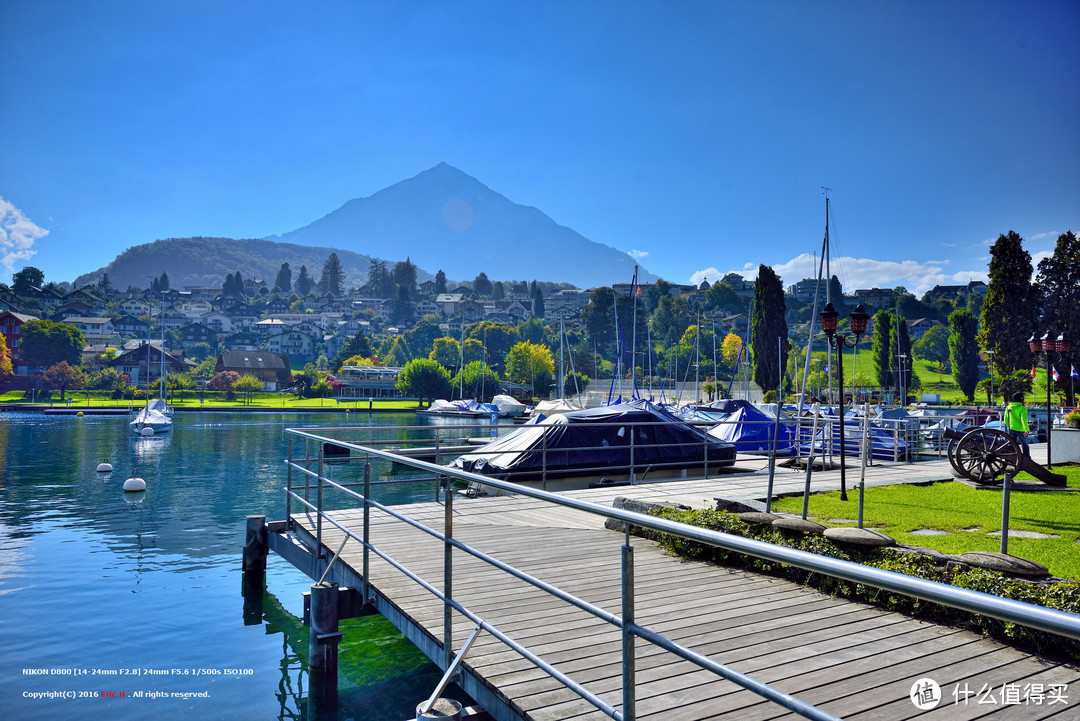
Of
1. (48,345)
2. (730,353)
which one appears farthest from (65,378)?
(730,353)

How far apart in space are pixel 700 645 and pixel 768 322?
80.4 metres

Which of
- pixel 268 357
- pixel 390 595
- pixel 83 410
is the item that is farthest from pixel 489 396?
pixel 390 595

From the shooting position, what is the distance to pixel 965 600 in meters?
1.60

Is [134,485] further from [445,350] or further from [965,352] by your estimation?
[445,350]

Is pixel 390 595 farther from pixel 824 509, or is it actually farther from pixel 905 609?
pixel 824 509

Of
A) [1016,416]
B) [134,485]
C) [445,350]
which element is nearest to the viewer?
[1016,416]

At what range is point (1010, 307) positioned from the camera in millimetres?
54438

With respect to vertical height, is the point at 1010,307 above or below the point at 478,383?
above

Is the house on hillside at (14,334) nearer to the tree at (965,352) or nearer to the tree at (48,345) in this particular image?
the tree at (48,345)

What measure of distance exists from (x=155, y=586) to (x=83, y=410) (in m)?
83.8

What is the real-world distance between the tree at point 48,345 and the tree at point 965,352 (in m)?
145

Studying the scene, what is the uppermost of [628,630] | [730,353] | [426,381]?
[730,353]

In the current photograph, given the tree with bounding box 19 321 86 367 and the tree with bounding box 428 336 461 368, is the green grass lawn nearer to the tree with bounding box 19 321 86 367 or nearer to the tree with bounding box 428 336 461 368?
the tree with bounding box 428 336 461 368

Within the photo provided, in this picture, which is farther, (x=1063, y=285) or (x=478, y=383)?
(x=478, y=383)
